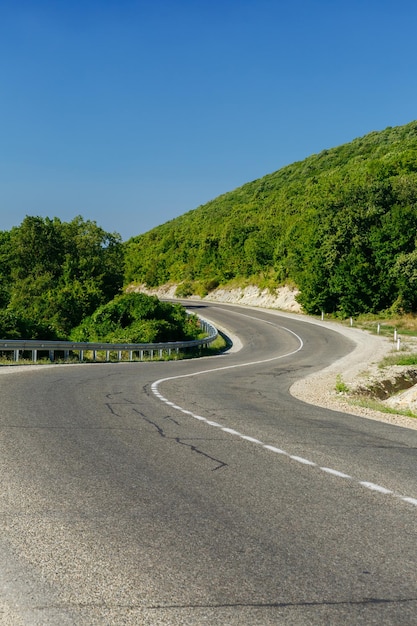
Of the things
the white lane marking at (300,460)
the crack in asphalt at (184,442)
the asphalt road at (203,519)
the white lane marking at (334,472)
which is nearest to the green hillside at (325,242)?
the crack in asphalt at (184,442)

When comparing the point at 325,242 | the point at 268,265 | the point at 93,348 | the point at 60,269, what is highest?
the point at 325,242

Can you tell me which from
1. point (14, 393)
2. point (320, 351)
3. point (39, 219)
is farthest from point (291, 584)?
point (39, 219)

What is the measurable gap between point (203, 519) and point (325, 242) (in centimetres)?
6180

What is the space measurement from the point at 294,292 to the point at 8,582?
7430 centimetres

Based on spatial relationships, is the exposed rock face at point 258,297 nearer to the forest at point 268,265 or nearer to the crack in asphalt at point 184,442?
the forest at point 268,265

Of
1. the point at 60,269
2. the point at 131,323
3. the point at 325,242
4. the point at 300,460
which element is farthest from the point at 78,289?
the point at 300,460

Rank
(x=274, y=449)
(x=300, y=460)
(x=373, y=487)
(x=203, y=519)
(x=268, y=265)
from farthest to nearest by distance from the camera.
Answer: (x=268, y=265)
(x=274, y=449)
(x=300, y=460)
(x=373, y=487)
(x=203, y=519)

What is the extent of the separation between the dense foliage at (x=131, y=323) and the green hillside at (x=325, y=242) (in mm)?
21951

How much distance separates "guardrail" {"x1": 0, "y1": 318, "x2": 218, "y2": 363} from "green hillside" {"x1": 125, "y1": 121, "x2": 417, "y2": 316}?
22.5 meters

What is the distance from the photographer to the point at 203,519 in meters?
5.64

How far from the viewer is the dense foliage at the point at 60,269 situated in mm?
59250

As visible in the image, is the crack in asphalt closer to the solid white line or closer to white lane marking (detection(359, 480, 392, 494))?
the solid white line

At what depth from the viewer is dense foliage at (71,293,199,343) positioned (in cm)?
4200

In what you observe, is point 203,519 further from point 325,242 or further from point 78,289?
point 325,242
